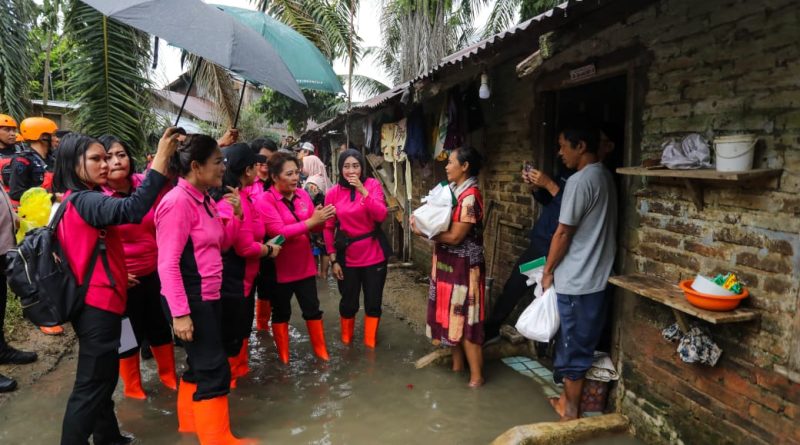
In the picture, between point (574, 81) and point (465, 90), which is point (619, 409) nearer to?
point (574, 81)

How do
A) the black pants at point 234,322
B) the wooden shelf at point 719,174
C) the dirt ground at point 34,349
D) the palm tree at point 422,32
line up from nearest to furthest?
1. the wooden shelf at point 719,174
2. the black pants at point 234,322
3. the dirt ground at point 34,349
4. the palm tree at point 422,32

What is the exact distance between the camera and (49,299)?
7.95 feet

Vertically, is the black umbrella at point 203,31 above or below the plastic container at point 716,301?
above

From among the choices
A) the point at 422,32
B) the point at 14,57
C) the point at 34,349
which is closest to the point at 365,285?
the point at 34,349

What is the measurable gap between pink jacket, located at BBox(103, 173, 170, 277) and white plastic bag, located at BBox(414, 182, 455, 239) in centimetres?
187

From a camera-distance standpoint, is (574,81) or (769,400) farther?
(574,81)

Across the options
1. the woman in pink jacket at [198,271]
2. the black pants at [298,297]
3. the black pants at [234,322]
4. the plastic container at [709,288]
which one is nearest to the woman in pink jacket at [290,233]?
the black pants at [298,297]

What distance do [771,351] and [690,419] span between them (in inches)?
27.5

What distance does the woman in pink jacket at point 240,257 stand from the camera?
3.45m

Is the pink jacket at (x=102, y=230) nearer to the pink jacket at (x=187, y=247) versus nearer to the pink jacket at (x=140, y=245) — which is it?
the pink jacket at (x=187, y=247)

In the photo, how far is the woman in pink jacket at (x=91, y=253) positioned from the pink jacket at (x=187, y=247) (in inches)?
10.0

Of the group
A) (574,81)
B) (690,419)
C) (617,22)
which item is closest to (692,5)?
(617,22)

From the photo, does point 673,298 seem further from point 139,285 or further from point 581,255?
point 139,285

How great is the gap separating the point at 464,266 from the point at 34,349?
13.5ft
